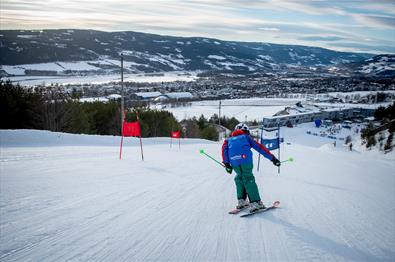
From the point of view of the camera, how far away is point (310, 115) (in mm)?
107188

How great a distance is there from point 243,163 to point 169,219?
156 centimetres

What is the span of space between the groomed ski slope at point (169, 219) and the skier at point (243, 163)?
13.9 inches

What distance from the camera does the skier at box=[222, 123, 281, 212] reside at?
5.52 m

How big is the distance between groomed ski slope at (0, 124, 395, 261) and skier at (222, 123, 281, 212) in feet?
1.16

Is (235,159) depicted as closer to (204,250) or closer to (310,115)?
(204,250)

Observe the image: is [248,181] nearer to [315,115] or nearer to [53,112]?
[53,112]

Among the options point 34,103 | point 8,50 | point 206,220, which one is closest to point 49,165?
point 206,220

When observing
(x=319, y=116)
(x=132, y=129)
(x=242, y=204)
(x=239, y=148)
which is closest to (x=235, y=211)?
(x=242, y=204)

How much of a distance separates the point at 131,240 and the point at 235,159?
2.28 metres

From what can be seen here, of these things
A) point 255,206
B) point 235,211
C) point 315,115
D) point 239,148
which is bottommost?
point 315,115

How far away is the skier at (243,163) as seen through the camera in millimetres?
5516

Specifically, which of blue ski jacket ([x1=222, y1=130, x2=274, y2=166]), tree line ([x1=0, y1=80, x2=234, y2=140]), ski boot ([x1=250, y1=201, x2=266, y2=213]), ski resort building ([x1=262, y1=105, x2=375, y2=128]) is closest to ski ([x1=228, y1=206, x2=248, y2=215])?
ski boot ([x1=250, y1=201, x2=266, y2=213])

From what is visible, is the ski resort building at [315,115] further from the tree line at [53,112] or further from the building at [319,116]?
the tree line at [53,112]

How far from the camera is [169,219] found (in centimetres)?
503
